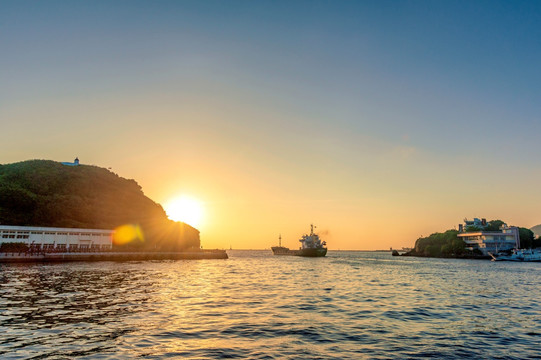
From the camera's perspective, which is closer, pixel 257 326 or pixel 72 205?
pixel 257 326

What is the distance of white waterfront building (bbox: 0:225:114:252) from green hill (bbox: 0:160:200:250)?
25279 millimetres

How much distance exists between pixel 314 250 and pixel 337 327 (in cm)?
14893

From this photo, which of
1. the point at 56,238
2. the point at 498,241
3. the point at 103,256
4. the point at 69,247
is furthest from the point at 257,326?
the point at 498,241

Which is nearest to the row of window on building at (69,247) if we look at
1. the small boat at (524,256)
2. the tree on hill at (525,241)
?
the small boat at (524,256)

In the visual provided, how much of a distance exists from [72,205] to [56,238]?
63324mm

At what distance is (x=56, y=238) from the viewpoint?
99438 mm

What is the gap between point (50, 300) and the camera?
85.3 feet

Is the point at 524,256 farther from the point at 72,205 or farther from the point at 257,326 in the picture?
the point at 72,205

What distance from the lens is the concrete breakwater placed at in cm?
7575

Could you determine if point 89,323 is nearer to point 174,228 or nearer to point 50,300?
point 50,300

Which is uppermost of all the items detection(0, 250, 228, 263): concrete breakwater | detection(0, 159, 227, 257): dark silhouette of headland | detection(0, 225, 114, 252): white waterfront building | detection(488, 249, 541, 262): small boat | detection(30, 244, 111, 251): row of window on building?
detection(0, 159, 227, 257): dark silhouette of headland

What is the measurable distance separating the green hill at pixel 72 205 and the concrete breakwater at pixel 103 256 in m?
20.5

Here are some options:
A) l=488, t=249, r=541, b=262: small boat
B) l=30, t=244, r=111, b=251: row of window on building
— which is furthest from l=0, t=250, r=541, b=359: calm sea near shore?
l=488, t=249, r=541, b=262: small boat

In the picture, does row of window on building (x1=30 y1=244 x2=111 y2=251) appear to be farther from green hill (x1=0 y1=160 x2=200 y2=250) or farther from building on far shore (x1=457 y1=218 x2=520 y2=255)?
building on far shore (x1=457 y1=218 x2=520 y2=255)
